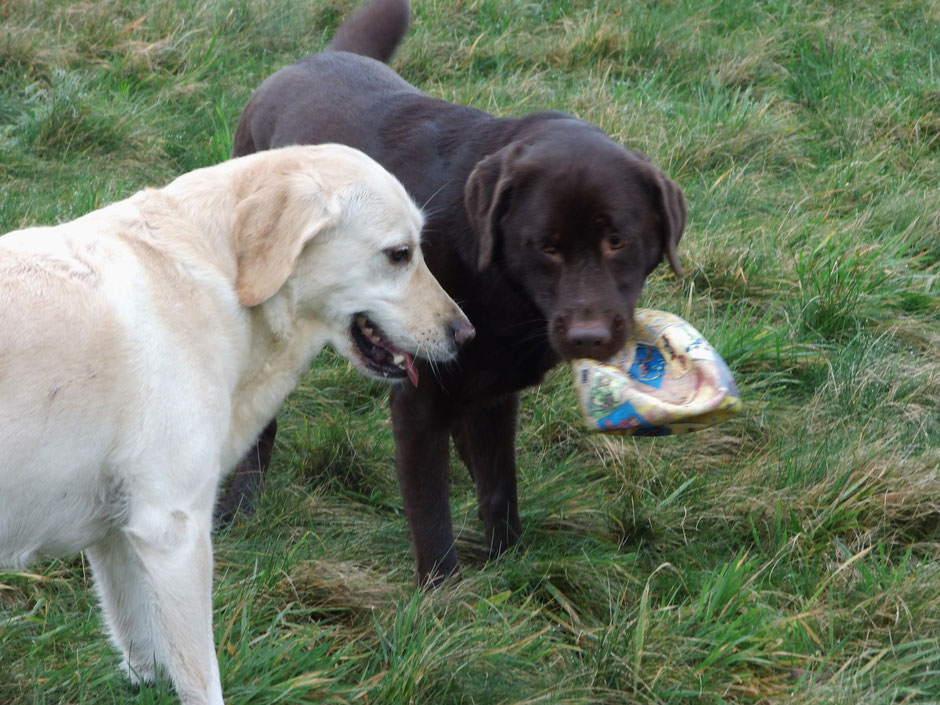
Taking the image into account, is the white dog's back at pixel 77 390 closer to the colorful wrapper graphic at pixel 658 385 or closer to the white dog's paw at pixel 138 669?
the white dog's paw at pixel 138 669

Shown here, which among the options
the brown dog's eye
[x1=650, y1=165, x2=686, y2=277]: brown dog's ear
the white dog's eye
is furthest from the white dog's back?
[x1=650, y1=165, x2=686, y2=277]: brown dog's ear

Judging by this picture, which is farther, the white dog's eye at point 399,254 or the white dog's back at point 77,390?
the white dog's eye at point 399,254

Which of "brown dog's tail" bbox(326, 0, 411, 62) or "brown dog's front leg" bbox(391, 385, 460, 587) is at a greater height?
"brown dog's tail" bbox(326, 0, 411, 62)

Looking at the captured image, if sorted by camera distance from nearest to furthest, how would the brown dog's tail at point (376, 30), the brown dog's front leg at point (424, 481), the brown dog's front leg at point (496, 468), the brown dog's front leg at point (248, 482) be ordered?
the brown dog's front leg at point (424, 481), the brown dog's front leg at point (496, 468), the brown dog's front leg at point (248, 482), the brown dog's tail at point (376, 30)

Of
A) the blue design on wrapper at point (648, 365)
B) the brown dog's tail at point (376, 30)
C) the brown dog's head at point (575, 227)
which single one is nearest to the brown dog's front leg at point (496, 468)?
the blue design on wrapper at point (648, 365)

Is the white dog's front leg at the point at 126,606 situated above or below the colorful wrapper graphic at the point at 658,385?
below

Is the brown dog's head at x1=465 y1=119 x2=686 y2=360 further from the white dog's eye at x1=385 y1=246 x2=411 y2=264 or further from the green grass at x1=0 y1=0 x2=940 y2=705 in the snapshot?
the green grass at x1=0 y1=0 x2=940 y2=705

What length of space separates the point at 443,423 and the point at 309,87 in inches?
50.9

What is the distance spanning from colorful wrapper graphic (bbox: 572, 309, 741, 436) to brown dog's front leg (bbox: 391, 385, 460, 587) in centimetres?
43

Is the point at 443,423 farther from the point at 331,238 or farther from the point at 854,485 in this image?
the point at 854,485

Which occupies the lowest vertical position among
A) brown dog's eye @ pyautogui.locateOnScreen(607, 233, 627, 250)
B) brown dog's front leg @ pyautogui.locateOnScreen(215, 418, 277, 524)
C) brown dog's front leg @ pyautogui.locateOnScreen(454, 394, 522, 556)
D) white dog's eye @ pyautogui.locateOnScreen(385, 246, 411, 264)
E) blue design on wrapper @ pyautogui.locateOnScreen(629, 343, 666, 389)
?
brown dog's front leg @ pyautogui.locateOnScreen(215, 418, 277, 524)

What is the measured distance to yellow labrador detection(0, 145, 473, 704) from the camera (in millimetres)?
2352

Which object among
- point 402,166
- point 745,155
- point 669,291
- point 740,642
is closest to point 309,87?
point 402,166

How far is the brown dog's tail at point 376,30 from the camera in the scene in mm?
4625
